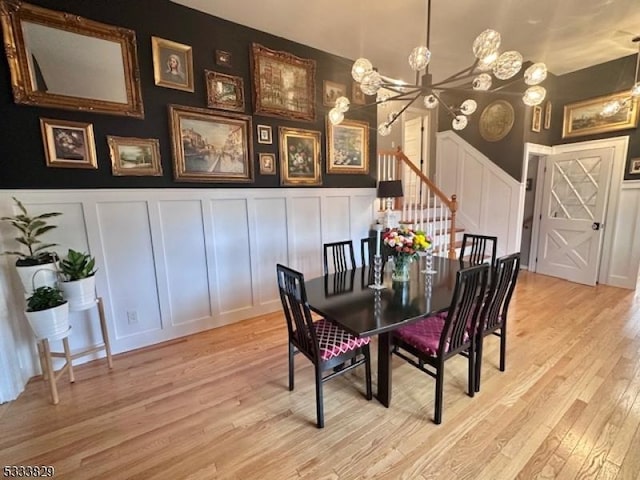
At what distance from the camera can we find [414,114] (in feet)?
19.2

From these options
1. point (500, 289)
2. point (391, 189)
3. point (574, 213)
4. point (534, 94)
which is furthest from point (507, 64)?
point (574, 213)

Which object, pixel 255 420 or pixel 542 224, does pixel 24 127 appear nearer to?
pixel 255 420

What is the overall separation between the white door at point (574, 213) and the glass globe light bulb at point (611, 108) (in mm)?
485

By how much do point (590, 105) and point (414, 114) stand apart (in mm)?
2666

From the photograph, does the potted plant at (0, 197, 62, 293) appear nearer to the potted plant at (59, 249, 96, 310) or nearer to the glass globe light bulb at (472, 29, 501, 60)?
the potted plant at (59, 249, 96, 310)

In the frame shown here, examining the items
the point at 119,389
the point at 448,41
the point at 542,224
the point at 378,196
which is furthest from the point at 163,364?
the point at 542,224

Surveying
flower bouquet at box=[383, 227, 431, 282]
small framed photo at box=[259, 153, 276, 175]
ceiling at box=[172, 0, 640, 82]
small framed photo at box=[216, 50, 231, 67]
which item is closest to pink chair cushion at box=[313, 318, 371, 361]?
flower bouquet at box=[383, 227, 431, 282]

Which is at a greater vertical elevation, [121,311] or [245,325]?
[121,311]

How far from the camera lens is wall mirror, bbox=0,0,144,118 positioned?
83.3 inches

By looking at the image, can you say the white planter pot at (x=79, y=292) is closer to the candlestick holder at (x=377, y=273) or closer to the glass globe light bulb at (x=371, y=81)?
the candlestick holder at (x=377, y=273)

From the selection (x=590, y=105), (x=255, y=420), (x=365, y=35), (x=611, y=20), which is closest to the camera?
(x=255, y=420)

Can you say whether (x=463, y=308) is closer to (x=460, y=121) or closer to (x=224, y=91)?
(x=460, y=121)

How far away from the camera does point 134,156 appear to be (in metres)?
2.59

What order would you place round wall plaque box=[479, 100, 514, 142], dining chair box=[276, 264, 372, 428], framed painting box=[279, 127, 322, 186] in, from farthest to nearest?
round wall plaque box=[479, 100, 514, 142] → framed painting box=[279, 127, 322, 186] → dining chair box=[276, 264, 372, 428]
